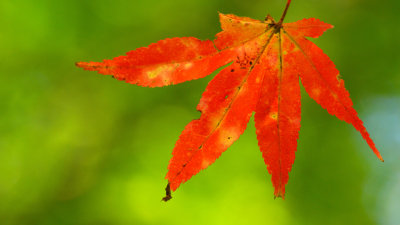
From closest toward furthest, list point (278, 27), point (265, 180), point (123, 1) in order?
point (278, 27)
point (265, 180)
point (123, 1)

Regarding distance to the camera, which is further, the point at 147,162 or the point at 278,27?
the point at 147,162

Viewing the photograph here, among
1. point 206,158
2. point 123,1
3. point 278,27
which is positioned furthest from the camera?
point 123,1

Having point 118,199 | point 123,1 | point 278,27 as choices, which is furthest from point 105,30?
point 278,27

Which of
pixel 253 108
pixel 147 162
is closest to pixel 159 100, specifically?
pixel 147 162

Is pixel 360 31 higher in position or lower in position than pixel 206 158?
higher

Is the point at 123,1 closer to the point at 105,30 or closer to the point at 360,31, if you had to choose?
the point at 105,30

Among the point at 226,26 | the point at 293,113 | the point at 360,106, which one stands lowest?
the point at 293,113

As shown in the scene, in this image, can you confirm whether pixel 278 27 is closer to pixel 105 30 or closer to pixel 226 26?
pixel 226 26
